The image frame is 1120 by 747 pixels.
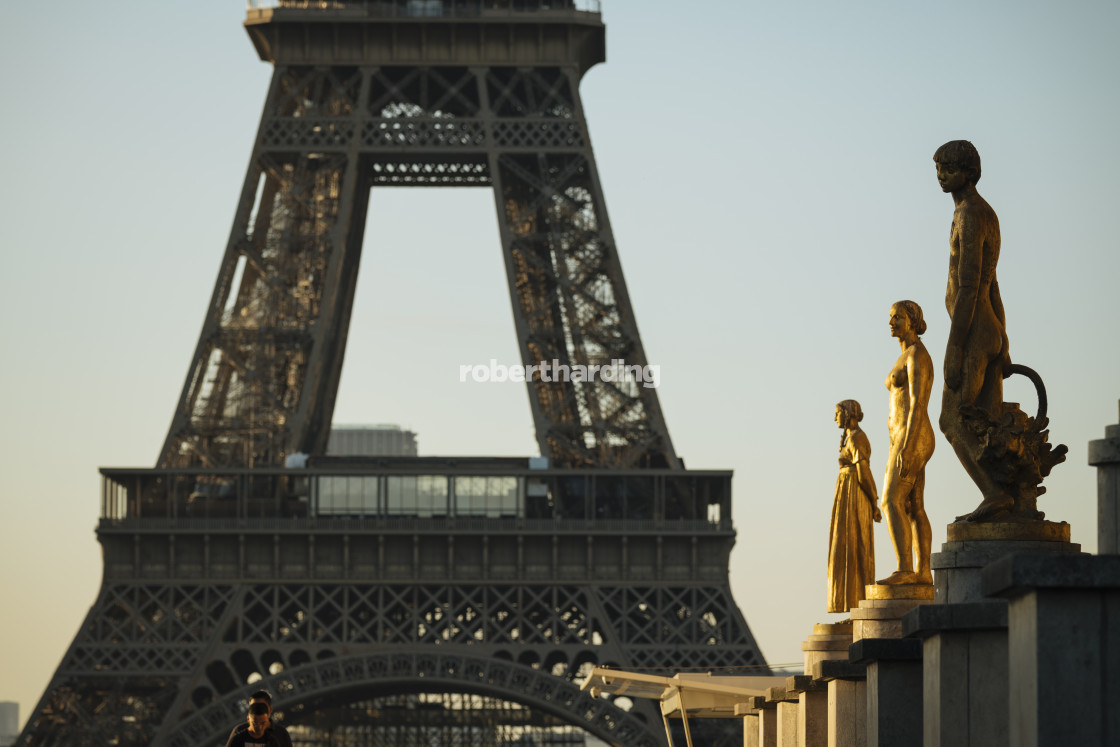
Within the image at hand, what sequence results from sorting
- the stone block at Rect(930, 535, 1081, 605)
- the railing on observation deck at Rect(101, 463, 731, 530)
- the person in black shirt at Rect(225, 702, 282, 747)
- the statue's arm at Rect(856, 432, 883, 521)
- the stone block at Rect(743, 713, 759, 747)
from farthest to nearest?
the railing on observation deck at Rect(101, 463, 731, 530)
the stone block at Rect(743, 713, 759, 747)
the statue's arm at Rect(856, 432, 883, 521)
the person in black shirt at Rect(225, 702, 282, 747)
the stone block at Rect(930, 535, 1081, 605)

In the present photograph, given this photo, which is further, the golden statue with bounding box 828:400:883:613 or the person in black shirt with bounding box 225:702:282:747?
the golden statue with bounding box 828:400:883:613

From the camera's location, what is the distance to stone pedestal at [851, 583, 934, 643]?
17.1m

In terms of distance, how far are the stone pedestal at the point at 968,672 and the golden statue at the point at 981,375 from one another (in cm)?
156

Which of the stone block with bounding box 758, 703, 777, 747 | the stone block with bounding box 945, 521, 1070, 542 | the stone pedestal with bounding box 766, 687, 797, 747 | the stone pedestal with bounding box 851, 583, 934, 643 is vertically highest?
the stone block with bounding box 945, 521, 1070, 542

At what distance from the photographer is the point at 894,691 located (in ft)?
46.7

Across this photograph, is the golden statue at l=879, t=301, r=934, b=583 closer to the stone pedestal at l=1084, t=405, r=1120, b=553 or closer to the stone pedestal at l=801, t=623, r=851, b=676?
the stone pedestal at l=801, t=623, r=851, b=676

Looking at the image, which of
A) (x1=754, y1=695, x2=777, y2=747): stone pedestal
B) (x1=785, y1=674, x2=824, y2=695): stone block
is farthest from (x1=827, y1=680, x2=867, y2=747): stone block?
(x1=754, y1=695, x2=777, y2=747): stone pedestal

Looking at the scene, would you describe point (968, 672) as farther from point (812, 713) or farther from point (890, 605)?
point (812, 713)

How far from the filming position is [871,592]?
17.6 metres

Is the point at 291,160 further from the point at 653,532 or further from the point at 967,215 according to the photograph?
the point at 967,215

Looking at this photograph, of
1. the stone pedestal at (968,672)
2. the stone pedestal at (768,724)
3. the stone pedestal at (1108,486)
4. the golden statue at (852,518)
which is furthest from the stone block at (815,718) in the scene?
the stone pedestal at (1108,486)

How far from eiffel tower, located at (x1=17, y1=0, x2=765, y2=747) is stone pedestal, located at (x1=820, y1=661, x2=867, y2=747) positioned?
115 feet

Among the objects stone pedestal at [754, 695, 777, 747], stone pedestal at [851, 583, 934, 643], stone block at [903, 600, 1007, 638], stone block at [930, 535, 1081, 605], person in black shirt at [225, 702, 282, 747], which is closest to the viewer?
stone block at [903, 600, 1007, 638]

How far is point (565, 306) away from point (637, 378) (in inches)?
121
